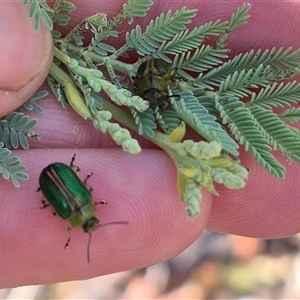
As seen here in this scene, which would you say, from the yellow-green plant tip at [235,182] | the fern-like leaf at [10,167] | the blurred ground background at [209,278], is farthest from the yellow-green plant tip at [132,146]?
the blurred ground background at [209,278]

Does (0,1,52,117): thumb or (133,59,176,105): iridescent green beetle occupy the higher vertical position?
(133,59,176,105): iridescent green beetle

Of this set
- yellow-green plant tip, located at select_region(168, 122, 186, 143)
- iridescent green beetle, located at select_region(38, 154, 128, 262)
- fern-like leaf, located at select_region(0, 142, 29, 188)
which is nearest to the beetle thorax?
iridescent green beetle, located at select_region(38, 154, 128, 262)

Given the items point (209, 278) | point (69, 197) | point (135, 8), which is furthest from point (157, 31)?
point (209, 278)

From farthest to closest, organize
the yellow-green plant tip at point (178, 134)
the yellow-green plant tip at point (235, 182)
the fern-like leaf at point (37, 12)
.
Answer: the fern-like leaf at point (37, 12) < the yellow-green plant tip at point (178, 134) < the yellow-green plant tip at point (235, 182)

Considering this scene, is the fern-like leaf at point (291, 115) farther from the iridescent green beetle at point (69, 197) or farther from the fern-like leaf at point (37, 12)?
the fern-like leaf at point (37, 12)

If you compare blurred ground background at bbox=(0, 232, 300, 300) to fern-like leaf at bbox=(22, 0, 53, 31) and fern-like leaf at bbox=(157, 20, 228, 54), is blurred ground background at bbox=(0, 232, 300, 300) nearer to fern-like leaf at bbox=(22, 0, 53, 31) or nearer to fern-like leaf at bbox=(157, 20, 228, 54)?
fern-like leaf at bbox=(157, 20, 228, 54)
